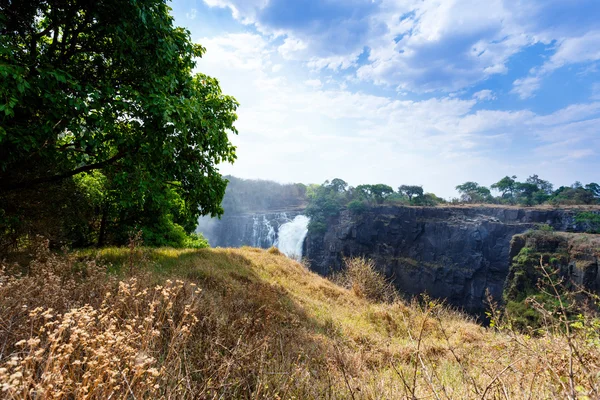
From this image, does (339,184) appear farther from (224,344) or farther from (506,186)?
(224,344)

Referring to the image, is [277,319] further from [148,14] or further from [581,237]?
[581,237]

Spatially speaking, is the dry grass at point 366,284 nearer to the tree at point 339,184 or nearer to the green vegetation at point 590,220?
the green vegetation at point 590,220

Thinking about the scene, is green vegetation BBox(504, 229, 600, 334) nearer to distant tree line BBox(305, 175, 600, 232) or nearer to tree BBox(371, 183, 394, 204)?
distant tree line BBox(305, 175, 600, 232)

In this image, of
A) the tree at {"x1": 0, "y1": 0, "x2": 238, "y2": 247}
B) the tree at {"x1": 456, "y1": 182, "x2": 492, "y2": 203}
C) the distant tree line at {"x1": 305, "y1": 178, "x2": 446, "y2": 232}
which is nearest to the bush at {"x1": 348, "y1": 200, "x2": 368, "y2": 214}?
the distant tree line at {"x1": 305, "y1": 178, "x2": 446, "y2": 232}

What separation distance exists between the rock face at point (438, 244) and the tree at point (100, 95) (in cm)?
4882

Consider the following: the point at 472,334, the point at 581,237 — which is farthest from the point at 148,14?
the point at 581,237

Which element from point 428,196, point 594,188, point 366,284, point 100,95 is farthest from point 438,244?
point 100,95

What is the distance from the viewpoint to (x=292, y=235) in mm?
64312

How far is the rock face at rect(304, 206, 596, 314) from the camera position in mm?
46750

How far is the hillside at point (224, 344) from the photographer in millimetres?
2057

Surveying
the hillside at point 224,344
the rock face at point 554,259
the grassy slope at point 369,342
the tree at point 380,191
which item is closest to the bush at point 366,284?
the grassy slope at point 369,342

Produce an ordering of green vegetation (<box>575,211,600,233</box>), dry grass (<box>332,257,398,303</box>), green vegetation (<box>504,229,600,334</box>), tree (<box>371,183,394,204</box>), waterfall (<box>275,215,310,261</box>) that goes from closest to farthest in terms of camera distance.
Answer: dry grass (<box>332,257,398,303</box>)
green vegetation (<box>504,229,600,334</box>)
green vegetation (<box>575,211,600,233</box>)
waterfall (<box>275,215,310,261</box>)
tree (<box>371,183,394,204</box>)

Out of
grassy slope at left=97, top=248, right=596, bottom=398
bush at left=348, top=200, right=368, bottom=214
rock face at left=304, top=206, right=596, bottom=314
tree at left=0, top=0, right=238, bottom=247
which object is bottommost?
rock face at left=304, top=206, right=596, bottom=314

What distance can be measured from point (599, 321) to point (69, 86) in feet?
32.7
